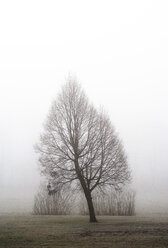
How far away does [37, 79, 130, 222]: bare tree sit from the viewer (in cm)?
3281

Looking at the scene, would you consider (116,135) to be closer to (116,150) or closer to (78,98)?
(116,150)

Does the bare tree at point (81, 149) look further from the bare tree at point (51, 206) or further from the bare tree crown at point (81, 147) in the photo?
the bare tree at point (51, 206)

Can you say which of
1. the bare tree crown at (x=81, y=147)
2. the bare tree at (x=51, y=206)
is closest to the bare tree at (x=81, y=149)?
the bare tree crown at (x=81, y=147)

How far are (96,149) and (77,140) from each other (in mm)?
2231

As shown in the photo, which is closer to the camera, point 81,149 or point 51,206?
point 81,149

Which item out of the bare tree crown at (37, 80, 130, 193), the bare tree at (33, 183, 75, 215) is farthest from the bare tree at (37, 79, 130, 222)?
the bare tree at (33, 183, 75, 215)

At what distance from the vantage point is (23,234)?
2245cm

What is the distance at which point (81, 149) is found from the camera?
33094mm

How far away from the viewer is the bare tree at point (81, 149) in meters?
32.8

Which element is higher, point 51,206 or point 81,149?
point 81,149

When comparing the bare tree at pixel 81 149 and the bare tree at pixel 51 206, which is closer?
the bare tree at pixel 81 149

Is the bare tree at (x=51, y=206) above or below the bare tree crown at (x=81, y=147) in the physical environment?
below

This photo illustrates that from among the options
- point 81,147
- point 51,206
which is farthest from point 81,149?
point 51,206

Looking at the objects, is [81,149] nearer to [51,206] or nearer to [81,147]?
[81,147]
